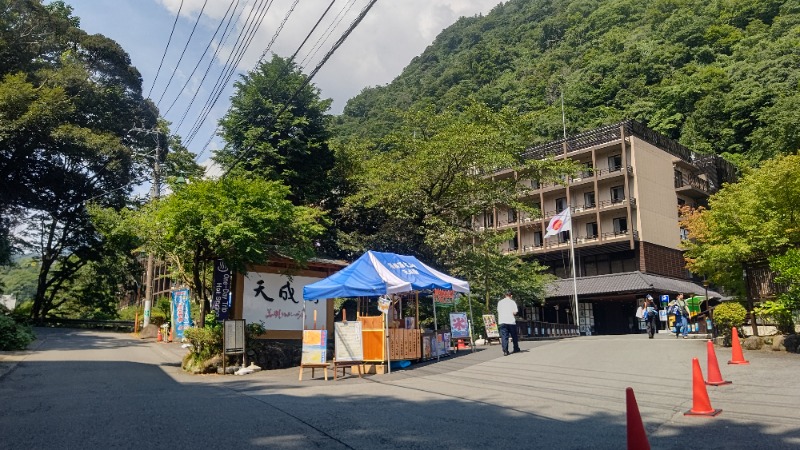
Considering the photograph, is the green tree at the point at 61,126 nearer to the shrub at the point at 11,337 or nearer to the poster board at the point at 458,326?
the shrub at the point at 11,337

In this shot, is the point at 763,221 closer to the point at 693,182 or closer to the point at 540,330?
the point at 540,330

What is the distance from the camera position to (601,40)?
252ft

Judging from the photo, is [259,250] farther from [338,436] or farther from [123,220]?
[338,436]

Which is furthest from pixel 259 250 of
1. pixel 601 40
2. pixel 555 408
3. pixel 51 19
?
pixel 601 40

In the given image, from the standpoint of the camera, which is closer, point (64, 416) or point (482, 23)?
point (64, 416)

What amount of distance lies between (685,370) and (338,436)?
924 cm

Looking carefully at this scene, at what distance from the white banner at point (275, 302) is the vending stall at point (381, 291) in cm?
368

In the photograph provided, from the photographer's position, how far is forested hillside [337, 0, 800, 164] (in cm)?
5275

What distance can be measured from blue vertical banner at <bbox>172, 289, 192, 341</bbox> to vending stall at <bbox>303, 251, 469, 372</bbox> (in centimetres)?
1089

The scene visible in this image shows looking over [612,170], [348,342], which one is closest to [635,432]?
[348,342]

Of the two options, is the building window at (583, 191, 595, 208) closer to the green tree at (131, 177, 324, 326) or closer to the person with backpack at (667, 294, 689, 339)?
the person with backpack at (667, 294, 689, 339)

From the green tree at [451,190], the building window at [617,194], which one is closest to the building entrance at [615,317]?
the building window at [617,194]

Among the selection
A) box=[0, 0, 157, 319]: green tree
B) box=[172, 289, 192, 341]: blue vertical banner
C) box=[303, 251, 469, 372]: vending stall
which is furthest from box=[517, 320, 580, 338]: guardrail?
box=[0, 0, 157, 319]: green tree

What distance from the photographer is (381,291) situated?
46.1ft
